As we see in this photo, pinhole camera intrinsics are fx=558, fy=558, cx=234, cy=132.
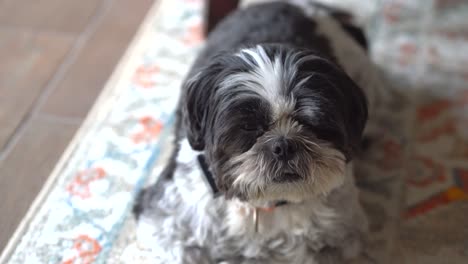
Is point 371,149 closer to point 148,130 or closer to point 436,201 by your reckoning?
point 436,201

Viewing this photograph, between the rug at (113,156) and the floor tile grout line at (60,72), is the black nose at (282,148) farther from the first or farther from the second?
the floor tile grout line at (60,72)

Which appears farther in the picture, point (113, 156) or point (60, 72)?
point (60, 72)

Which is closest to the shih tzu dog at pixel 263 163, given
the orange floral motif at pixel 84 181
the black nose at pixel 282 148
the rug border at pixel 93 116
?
the black nose at pixel 282 148

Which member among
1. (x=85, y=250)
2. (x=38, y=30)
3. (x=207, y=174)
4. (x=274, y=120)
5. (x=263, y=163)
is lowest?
(x=85, y=250)

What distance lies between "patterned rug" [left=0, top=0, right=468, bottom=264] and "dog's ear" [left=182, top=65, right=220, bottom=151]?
0.57 metres

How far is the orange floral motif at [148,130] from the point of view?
7.89 feet

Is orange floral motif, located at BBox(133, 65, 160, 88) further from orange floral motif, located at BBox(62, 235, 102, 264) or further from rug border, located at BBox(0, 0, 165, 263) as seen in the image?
orange floral motif, located at BBox(62, 235, 102, 264)

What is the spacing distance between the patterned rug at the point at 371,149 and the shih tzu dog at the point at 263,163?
22cm

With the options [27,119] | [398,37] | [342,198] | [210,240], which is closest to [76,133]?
[27,119]

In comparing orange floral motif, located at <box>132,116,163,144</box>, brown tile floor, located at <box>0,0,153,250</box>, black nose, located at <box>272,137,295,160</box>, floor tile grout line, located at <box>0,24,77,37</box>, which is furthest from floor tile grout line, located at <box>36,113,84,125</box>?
black nose, located at <box>272,137,295,160</box>

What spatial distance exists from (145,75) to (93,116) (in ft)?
1.17

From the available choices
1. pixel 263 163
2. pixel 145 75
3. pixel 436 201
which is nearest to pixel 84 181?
pixel 145 75

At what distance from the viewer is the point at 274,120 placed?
1.48 metres

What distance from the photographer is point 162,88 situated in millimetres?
2646
